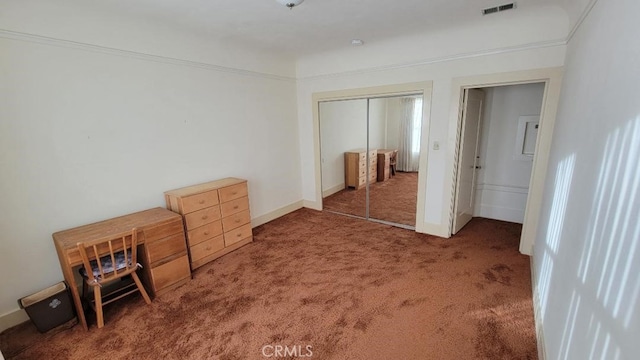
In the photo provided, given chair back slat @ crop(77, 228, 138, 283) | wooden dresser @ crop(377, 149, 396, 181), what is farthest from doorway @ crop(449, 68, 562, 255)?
chair back slat @ crop(77, 228, 138, 283)

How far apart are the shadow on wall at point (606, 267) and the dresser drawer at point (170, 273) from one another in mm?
2997

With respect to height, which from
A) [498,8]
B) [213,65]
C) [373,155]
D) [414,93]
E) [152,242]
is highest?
[498,8]

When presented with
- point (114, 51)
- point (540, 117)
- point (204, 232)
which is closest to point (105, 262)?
point (204, 232)

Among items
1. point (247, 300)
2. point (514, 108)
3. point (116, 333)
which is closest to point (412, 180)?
point (514, 108)

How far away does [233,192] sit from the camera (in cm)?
330

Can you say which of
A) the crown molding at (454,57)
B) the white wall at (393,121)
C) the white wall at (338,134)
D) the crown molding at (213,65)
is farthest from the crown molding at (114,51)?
the white wall at (393,121)

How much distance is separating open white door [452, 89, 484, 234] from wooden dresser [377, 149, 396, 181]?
189 cm

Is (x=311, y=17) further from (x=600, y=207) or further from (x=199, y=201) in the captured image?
(x=600, y=207)

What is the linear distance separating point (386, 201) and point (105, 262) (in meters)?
4.16

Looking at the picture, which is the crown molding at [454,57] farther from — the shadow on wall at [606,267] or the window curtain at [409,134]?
the shadow on wall at [606,267]

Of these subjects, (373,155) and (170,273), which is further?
(373,155)

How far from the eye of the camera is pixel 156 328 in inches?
85.5

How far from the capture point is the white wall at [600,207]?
0.89 metres

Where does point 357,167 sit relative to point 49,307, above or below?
above
